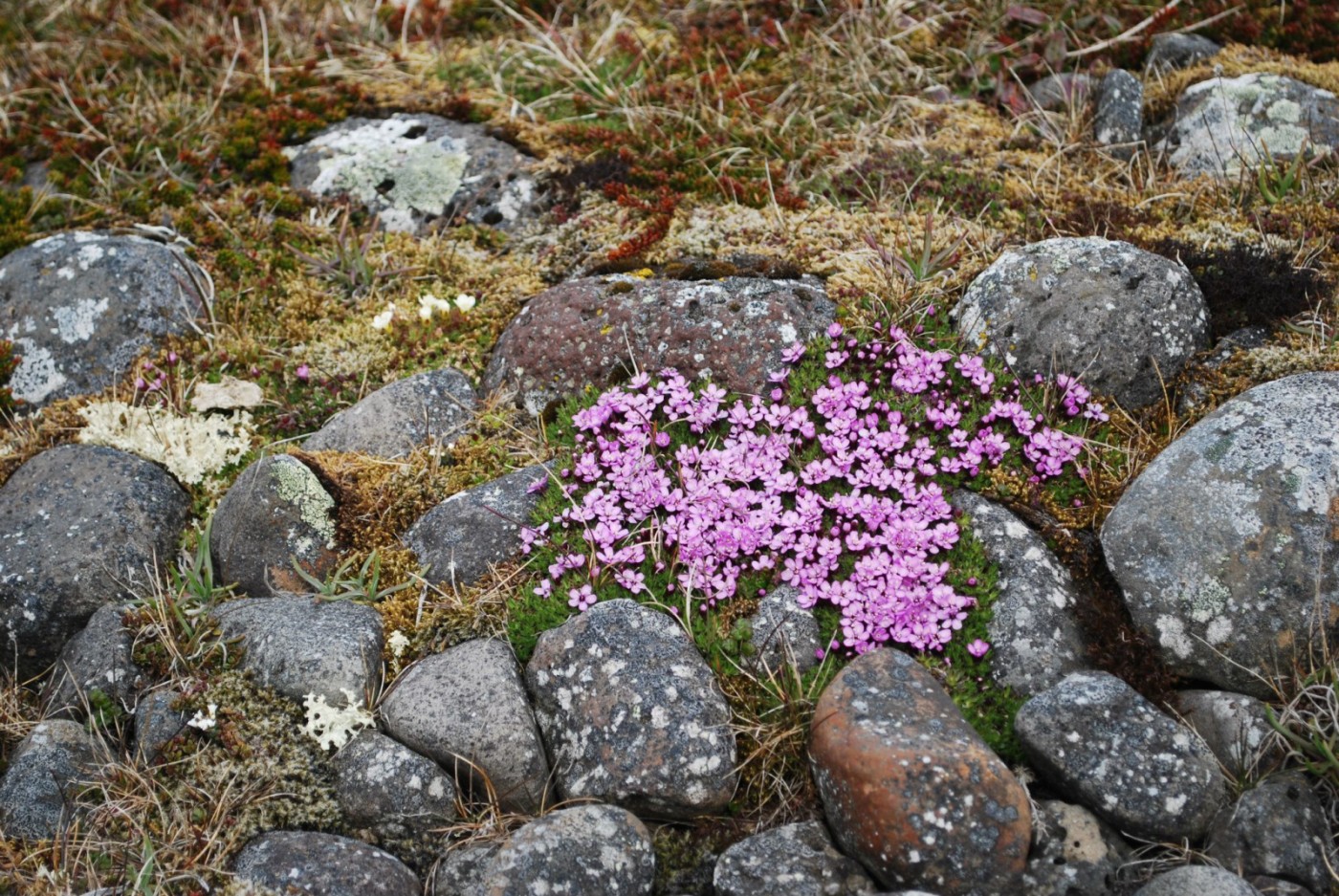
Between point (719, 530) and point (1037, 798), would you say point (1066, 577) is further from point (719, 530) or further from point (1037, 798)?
point (719, 530)

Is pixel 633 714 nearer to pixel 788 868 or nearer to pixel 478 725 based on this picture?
pixel 478 725

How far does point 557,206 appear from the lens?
7.45 meters

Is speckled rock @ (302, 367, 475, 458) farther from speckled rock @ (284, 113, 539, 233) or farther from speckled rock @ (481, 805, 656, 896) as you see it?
speckled rock @ (481, 805, 656, 896)

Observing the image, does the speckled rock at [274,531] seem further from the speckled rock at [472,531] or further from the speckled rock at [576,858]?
the speckled rock at [576,858]

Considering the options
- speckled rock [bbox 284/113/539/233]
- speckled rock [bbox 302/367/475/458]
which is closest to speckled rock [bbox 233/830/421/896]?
speckled rock [bbox 302/367/475/458]

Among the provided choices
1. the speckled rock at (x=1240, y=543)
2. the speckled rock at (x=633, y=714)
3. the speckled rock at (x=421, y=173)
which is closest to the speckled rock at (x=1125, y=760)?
the speckled rock at (x=1240, y=543)

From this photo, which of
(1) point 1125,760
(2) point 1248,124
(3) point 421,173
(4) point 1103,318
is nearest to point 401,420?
(3) point 421,173

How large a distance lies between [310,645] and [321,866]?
42.7 inches

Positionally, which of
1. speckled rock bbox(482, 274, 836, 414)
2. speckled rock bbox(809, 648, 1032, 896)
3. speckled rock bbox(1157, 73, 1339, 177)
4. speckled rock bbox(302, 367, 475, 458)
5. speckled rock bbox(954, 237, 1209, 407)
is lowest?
speckled rock bbox(302, 367, 475, 458)

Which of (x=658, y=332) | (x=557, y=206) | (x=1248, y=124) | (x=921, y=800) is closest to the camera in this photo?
(x=921, y=800)

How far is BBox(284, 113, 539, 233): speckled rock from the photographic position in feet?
25.0

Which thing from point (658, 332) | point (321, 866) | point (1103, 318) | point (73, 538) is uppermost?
point (1103, 318)

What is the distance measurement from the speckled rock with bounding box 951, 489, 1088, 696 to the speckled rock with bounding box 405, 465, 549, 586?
2357 mm

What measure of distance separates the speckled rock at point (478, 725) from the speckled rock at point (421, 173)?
408 cm
